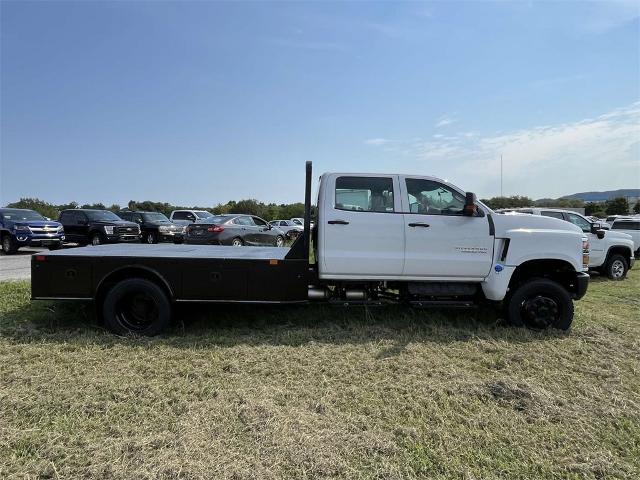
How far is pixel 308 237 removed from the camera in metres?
5.25

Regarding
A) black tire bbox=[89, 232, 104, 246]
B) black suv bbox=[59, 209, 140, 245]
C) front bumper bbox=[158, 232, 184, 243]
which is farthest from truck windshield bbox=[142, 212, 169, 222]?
black tire bbox=[89, 232, 104, 246]

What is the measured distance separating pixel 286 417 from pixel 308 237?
98.3 inches

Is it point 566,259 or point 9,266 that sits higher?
point 566,259

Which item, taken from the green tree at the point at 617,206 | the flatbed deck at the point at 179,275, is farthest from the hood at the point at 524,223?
the green tree at the point at 617,206

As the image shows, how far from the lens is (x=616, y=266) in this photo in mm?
10852

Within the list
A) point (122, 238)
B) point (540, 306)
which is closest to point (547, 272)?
point (540, 306)

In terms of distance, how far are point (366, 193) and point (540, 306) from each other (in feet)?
8.86

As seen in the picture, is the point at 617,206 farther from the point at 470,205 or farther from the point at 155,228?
the point at 470,205

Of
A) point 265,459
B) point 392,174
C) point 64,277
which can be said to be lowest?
point 265,459

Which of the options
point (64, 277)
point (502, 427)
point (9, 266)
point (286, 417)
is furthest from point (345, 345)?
point (9, 266)

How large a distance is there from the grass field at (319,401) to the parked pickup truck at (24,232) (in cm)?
1172

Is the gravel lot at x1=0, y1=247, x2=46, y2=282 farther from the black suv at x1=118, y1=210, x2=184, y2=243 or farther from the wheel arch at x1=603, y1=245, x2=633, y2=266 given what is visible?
the wheel arch at x1=603, y1=245, x2=633, y2=266

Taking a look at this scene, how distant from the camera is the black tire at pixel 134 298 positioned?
16.4 feet

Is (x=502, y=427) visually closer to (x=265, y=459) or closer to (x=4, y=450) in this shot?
(x=265, y=459)
